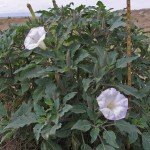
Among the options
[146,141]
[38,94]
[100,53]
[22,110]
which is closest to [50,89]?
[38,94]

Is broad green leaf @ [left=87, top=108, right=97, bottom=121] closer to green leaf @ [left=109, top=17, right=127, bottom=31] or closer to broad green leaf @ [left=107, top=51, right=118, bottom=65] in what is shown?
broad green leaf @ [left=107, top=51, right=118, bottom=65]

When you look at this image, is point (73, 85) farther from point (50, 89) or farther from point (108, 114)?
point (108, 114)

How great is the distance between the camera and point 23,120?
1955mm

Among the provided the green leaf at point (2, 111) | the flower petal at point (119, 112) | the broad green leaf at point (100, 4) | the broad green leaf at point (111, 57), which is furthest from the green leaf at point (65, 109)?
the broad green leaf at point (100, 4)

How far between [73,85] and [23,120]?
1.01 feet

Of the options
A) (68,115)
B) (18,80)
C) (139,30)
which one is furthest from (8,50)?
(139,30)

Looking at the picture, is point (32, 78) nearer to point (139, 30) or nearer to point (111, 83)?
point (111, 83)

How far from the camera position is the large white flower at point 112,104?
185 centimetres

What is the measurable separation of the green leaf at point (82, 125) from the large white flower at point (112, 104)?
9 centimetres

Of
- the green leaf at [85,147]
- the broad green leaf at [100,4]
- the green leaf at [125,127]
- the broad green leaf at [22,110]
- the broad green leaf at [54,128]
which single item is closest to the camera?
the broad green leaf at [54,128]

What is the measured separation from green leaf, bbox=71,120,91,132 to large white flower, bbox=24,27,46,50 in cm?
44

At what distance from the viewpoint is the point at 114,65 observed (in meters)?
2.01

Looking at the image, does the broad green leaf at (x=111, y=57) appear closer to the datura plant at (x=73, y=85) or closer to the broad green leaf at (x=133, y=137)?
Answer: the datura plant at (x=73, y=85)

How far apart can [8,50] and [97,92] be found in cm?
55
